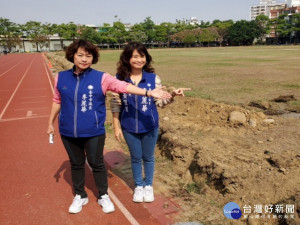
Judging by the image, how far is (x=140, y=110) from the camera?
312 centimetres

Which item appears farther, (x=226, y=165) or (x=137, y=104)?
(x=226, y=165)

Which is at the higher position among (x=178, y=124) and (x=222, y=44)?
(x=222, y=44)

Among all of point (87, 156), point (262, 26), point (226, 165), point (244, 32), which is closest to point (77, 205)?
point (87, 156)

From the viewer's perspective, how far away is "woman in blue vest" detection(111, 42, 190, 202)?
3.07 m

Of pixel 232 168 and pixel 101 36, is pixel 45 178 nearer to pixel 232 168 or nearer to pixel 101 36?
pixel 232 168

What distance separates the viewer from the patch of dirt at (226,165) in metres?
3.30

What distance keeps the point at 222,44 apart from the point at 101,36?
125 ft

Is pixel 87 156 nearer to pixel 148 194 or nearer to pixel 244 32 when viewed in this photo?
pixel 148 194

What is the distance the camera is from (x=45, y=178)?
4.29 meters

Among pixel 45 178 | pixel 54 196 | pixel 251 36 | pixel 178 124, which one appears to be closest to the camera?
pixel 54 196

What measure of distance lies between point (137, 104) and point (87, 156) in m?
0.82

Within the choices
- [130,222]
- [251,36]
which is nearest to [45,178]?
[130,222]

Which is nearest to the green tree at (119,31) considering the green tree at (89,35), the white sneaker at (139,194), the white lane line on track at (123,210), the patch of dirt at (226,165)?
the green tree at (89,35)

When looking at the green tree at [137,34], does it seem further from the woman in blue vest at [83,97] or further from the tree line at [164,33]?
the woman in blue vest at [83,97]
